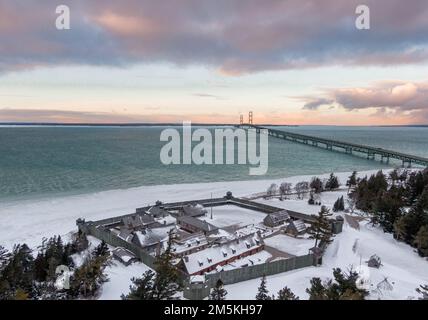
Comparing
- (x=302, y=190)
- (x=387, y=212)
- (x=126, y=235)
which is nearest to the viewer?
(x=126, y=235)

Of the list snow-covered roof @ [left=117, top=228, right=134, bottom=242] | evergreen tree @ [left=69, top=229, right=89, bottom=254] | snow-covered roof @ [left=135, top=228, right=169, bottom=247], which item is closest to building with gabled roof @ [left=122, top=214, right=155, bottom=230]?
snow-covered roof @ [left=117, top=228, right=134, bottom=242]

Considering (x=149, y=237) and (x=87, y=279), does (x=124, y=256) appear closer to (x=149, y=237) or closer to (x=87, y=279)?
(x=149, y=237)

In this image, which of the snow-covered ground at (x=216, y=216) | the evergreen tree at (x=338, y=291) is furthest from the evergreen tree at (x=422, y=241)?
the evergreen tree at (x=338, y=291)

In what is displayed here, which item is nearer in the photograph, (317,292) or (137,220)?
(317,292)

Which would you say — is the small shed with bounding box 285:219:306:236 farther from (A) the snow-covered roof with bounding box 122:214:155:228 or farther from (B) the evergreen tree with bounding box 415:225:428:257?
(A) the snow-covered roof with bounding box 122:214:155:228

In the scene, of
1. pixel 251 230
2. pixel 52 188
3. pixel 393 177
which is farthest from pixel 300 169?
pixel 52 188

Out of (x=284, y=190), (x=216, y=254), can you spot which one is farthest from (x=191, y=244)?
(x=284, y=190)
